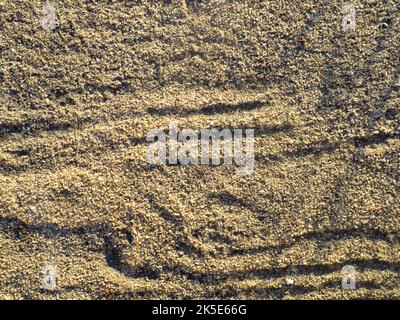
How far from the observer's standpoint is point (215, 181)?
2.05m

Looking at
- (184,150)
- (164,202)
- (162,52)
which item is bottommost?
(164,202)

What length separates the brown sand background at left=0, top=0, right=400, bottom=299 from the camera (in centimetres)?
204

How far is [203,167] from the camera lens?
2.05m

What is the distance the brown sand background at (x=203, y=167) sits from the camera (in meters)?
2.04

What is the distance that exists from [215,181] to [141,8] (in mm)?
800

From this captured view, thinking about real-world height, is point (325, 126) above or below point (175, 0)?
below

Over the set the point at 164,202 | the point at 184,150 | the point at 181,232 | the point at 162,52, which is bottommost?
the point at 181,232

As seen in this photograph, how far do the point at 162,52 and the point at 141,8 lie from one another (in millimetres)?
208

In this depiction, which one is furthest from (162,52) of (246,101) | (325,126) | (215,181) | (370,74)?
(370,74)

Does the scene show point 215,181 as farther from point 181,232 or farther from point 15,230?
point 15,230

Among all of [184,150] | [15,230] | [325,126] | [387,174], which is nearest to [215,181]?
[184,150]

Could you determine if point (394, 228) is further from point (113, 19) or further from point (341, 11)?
point (113, 19)

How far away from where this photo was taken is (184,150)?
205 centimetres

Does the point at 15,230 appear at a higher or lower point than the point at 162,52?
lower
